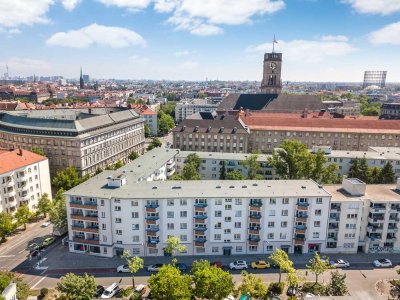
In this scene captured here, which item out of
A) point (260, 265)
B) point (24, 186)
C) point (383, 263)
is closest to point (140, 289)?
point (260, 265)

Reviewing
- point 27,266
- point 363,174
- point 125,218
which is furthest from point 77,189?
point 363,174

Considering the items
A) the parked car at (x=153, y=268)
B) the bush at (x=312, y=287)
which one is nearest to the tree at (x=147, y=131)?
the parked car at (x=153, y=268)

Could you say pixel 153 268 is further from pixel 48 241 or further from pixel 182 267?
pixel 48 241

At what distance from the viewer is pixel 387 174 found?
88.2 m

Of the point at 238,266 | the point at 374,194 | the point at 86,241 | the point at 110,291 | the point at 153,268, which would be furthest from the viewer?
the point at 374,194

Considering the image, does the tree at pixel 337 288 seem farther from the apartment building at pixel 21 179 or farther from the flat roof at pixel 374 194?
the apartment building at pixel 21 179

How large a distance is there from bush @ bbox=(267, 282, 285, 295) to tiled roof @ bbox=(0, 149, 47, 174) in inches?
2427

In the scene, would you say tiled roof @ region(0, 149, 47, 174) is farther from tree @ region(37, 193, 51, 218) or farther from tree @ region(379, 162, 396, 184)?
tree @ region(379, 162, 396, 184)

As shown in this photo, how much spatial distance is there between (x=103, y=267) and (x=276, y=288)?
31.0m

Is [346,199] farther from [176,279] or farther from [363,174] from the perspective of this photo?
[176,279]

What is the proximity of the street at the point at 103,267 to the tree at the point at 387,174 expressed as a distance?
28.0 meters

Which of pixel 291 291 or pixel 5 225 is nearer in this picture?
pixel 291 291

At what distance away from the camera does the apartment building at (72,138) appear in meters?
106

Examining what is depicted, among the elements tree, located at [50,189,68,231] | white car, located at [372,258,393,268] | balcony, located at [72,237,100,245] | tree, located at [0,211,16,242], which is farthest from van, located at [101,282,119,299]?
white car, located at [372,258,393,268]
